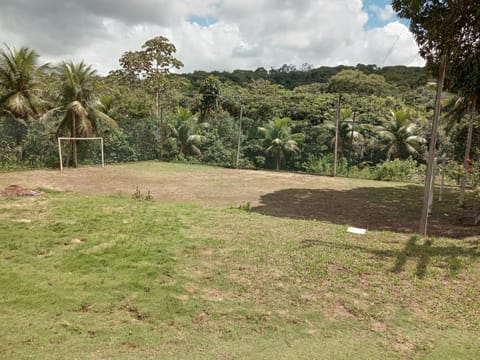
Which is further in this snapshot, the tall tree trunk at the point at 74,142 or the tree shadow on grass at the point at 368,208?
the tall tree trunk at the point at 74,142

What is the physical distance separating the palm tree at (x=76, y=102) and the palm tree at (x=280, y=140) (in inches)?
280

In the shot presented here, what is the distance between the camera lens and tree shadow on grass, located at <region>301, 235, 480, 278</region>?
13.5 ft

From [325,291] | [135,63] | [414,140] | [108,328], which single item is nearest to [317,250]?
[325,291]

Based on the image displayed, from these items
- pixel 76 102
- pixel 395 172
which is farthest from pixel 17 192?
pixel 395 172

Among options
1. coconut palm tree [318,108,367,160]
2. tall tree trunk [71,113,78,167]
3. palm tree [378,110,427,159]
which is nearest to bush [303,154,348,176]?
coconut palm tree [318,108,367,160]

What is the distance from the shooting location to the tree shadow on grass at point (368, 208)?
6.54 meters

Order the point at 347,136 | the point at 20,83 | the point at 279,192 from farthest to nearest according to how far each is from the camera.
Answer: the point at 347,136, the point at 20,83, the point at 279,192

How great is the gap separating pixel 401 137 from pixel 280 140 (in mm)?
6328

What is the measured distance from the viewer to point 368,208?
802cm

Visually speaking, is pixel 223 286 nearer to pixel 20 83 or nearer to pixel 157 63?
pixel 20 83

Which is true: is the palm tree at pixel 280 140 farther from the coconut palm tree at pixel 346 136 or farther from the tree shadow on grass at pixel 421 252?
the tree shadow on grass at pixel 421 252

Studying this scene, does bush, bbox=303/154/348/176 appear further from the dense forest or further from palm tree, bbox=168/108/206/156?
palm tree, bbox=168/108/206/156

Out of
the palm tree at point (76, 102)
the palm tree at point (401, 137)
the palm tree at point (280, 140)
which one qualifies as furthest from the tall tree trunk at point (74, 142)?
the palm tree at point (401, 137)

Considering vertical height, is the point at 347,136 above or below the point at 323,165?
above
